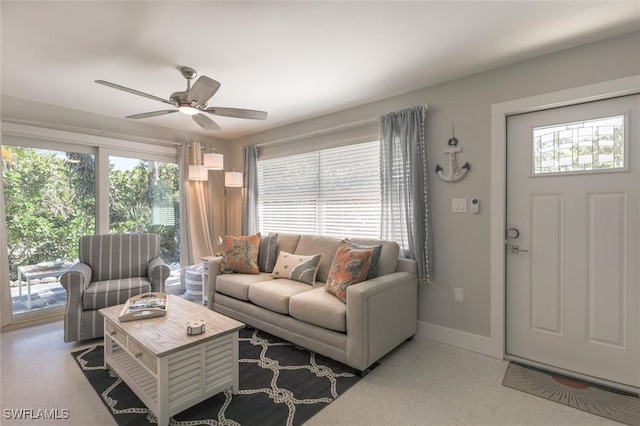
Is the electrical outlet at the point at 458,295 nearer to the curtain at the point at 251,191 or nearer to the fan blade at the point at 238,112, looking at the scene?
the fan blade at the point at 238,112

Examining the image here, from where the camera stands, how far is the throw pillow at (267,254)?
11.8 feet

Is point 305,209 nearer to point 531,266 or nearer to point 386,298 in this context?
point 386,298

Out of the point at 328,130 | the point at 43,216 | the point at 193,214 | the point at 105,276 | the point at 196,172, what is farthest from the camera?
the point at 193,214

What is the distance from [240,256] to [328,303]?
149cm

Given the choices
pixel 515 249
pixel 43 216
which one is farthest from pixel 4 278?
pixel 515 249

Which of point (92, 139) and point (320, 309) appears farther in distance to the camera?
point (92, 139)

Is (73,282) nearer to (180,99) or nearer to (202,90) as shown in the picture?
(180,99)

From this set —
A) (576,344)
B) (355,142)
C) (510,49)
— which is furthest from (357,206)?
(576,344)

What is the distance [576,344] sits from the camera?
224 centimetres

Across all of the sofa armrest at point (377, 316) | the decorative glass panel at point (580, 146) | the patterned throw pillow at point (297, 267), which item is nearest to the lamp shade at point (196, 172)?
the patterned throw pillow at point (297, 267)

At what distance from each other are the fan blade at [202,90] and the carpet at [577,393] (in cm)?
302

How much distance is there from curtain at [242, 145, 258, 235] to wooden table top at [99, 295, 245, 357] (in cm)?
220

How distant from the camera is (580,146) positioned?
224cm

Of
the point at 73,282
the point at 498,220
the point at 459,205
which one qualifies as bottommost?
the point at 73,282
